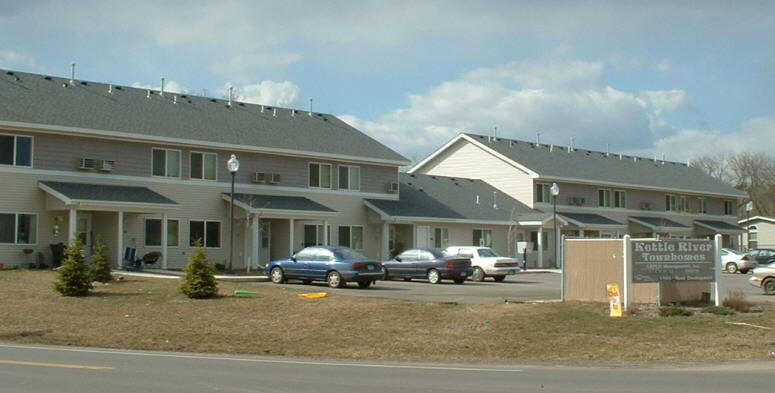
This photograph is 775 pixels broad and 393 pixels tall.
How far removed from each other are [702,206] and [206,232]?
45.7 metres

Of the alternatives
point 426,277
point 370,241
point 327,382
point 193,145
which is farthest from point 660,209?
point 327,382

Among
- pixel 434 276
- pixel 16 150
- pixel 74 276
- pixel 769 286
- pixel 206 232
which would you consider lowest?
pixel 769 286

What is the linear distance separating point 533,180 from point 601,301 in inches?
1291

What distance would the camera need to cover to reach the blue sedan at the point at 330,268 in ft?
97.2

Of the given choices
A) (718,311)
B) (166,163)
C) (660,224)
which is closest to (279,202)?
(166,163)

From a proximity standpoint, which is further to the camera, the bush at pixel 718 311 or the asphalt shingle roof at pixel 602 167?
the asphalt shingle roof at pixel 602 167

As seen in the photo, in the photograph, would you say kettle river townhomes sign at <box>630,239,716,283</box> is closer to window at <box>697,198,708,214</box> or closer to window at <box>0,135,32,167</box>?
window at <box>0,135,32,167</box>

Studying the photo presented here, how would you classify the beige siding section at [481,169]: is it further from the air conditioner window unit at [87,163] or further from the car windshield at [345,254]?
the air conditioner window unit at [87,163]

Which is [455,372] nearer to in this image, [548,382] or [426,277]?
[548,382]

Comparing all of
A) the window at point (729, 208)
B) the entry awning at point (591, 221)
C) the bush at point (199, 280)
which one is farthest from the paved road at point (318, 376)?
the window at point (729, 208)

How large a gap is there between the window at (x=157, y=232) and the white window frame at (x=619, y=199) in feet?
112

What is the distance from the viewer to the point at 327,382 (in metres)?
13.1

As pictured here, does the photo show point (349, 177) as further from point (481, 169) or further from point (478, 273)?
point (481, 169)

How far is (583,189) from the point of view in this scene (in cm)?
5897
